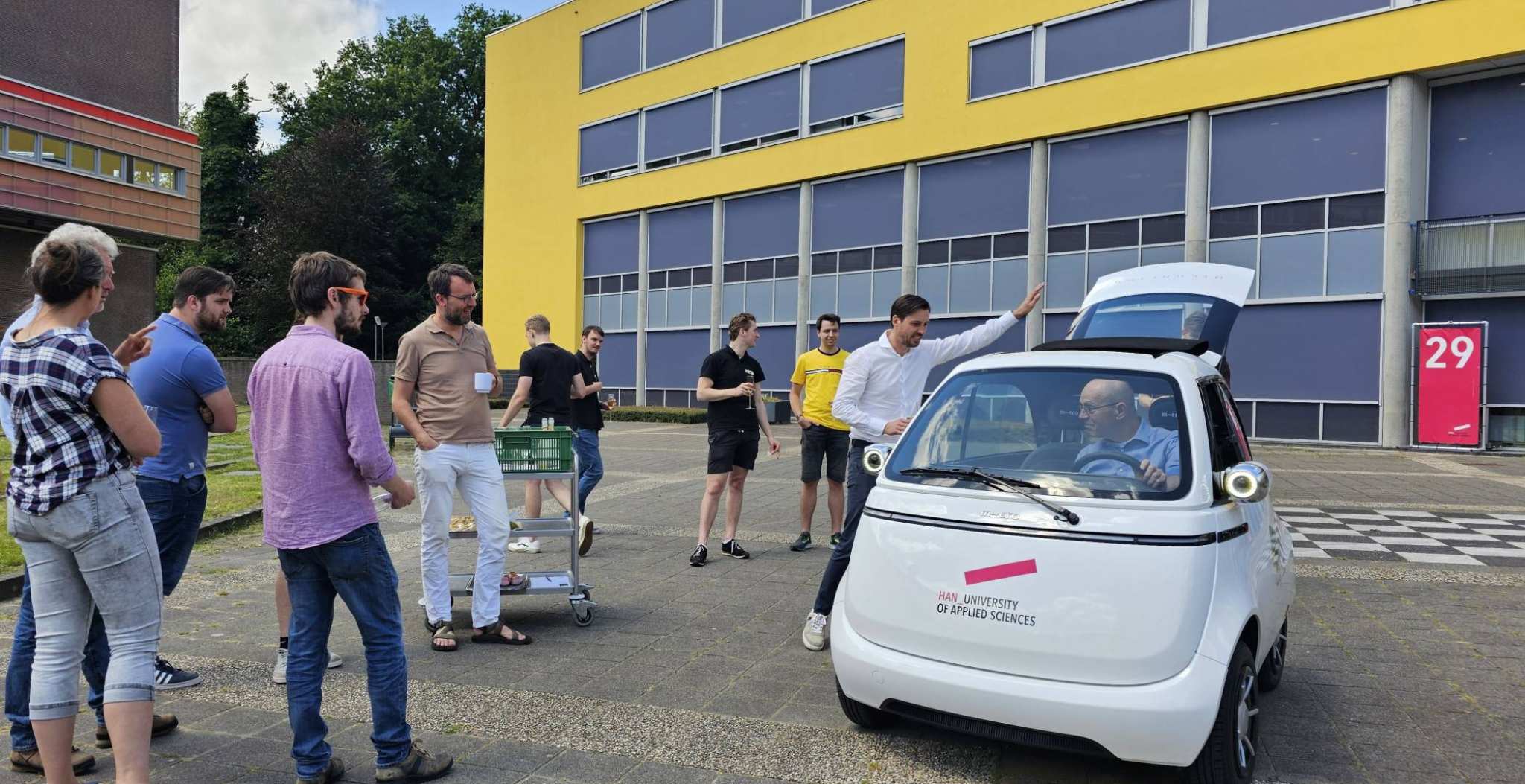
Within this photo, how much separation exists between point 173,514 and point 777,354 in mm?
25517

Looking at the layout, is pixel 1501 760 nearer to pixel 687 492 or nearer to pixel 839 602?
pixel 839 602

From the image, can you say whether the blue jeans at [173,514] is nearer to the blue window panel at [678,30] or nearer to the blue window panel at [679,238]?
the blue window panel at [679,238]

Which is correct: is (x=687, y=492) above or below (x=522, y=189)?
below

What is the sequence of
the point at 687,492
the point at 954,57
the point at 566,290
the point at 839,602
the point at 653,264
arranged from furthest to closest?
1. the point at 566,290
2. the point at 653,264
3. the point at 954,57
4. the point at 687,492
5. the point at 839,602

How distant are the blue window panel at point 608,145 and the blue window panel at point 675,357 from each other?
643cm

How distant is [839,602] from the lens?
4082 millimetres

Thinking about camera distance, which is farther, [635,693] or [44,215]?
[44,215]

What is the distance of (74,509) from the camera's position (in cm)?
317

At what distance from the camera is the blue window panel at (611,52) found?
34.2 meters

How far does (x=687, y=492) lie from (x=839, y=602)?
8603 mm

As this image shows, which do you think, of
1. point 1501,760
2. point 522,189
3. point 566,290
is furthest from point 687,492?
point 522,189

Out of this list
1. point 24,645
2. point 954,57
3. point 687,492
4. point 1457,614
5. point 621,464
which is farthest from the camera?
point 954,57

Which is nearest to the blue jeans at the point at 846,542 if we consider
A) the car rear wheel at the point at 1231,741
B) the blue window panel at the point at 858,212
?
the car rear wheel at the point at 1231,741

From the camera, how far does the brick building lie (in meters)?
25.2
